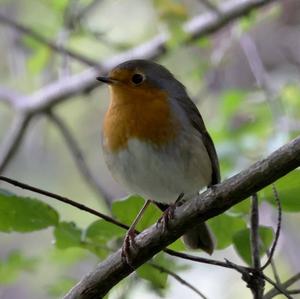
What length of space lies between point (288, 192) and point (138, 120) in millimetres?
1107

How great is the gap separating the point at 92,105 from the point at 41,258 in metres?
4.73

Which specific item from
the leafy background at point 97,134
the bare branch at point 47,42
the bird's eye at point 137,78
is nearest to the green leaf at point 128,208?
the leafy background at point 97,134

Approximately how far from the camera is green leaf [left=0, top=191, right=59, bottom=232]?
1.91 meters

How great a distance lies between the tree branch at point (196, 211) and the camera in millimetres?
1733

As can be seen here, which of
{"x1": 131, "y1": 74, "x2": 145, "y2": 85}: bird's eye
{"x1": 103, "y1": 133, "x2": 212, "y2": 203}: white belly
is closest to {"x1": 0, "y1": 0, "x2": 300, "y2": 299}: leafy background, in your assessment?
{"x1": 103, "y1": 133, "x2": 212, "y2": 203}: white belly

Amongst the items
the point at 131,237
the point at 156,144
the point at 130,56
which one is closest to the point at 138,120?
the point at 156,144

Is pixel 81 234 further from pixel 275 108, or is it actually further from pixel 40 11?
pixel 40 11

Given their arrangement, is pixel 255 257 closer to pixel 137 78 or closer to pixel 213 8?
pixel 137 78

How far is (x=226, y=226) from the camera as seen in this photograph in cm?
207

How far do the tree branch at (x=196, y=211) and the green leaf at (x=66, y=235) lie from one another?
11 centimetres

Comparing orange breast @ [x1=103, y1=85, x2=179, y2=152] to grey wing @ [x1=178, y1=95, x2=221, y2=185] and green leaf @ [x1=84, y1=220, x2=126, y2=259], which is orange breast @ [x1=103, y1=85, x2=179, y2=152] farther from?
green leaf @ [x1=84, y1=220, x2=126, y2=259]

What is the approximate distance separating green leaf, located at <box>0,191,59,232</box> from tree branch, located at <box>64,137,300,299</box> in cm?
25

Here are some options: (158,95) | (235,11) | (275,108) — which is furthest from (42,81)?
(158,95)

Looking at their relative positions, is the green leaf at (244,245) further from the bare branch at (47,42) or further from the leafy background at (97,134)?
the bare branch at (47,42)
